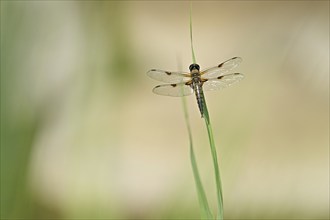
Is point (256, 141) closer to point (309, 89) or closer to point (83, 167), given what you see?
point (309, 89)

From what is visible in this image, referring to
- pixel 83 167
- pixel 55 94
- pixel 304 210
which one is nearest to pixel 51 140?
pixel 55 94

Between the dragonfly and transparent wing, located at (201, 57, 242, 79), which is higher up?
transparent wing, located at (201, 57, 242, 79)

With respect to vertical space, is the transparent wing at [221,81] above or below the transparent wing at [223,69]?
below

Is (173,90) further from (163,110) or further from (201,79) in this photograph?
(163,110)

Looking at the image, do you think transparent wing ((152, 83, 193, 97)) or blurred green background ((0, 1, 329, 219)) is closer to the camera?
blurred green background ((0, 1, 329, 219))

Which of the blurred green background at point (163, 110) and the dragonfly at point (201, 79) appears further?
the dragonfly at point (201, 79)

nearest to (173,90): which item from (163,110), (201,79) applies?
(201,79)
